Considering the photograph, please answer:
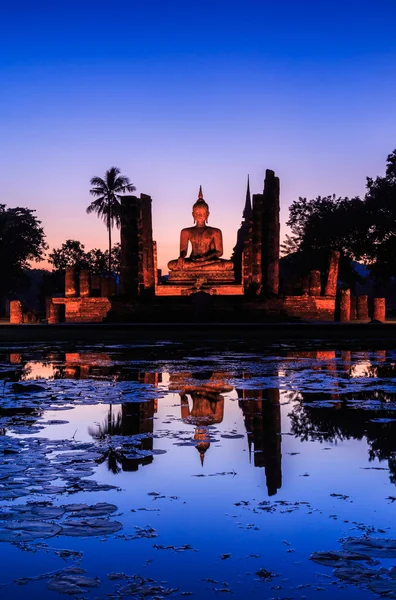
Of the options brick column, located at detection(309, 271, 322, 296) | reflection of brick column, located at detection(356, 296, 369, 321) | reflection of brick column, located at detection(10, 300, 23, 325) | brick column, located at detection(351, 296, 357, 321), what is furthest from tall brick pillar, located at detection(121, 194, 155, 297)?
reflection of brick column, located at detection(356, 296, 369, 321)

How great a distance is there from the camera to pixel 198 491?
4.90 m

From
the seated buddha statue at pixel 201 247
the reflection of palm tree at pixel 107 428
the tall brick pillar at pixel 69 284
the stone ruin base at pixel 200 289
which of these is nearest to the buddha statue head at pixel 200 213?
the seated buddha statue at pixel 201 247

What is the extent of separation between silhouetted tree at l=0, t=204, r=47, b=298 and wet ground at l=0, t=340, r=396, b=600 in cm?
4565

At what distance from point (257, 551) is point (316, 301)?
28.8m

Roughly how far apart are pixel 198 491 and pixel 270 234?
28.8 meters

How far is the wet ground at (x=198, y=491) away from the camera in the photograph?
346 cm

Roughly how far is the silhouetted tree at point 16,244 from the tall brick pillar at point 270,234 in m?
26.1

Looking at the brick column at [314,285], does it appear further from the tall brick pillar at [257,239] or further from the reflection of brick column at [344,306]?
the tall brick pillar at [257,239]

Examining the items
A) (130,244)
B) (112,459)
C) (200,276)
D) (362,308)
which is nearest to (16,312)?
(130,244)

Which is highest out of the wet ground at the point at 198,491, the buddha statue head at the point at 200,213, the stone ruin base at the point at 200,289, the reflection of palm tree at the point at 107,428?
the buddha statue head at the point at 200,213

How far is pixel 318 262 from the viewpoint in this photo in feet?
187

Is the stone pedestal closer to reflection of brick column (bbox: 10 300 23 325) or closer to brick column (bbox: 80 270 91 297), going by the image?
brick column (bbox: 80 270 91 297)

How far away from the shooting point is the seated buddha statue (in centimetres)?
3666

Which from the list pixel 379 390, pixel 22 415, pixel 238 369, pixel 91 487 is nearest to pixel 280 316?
pixel 238 369
